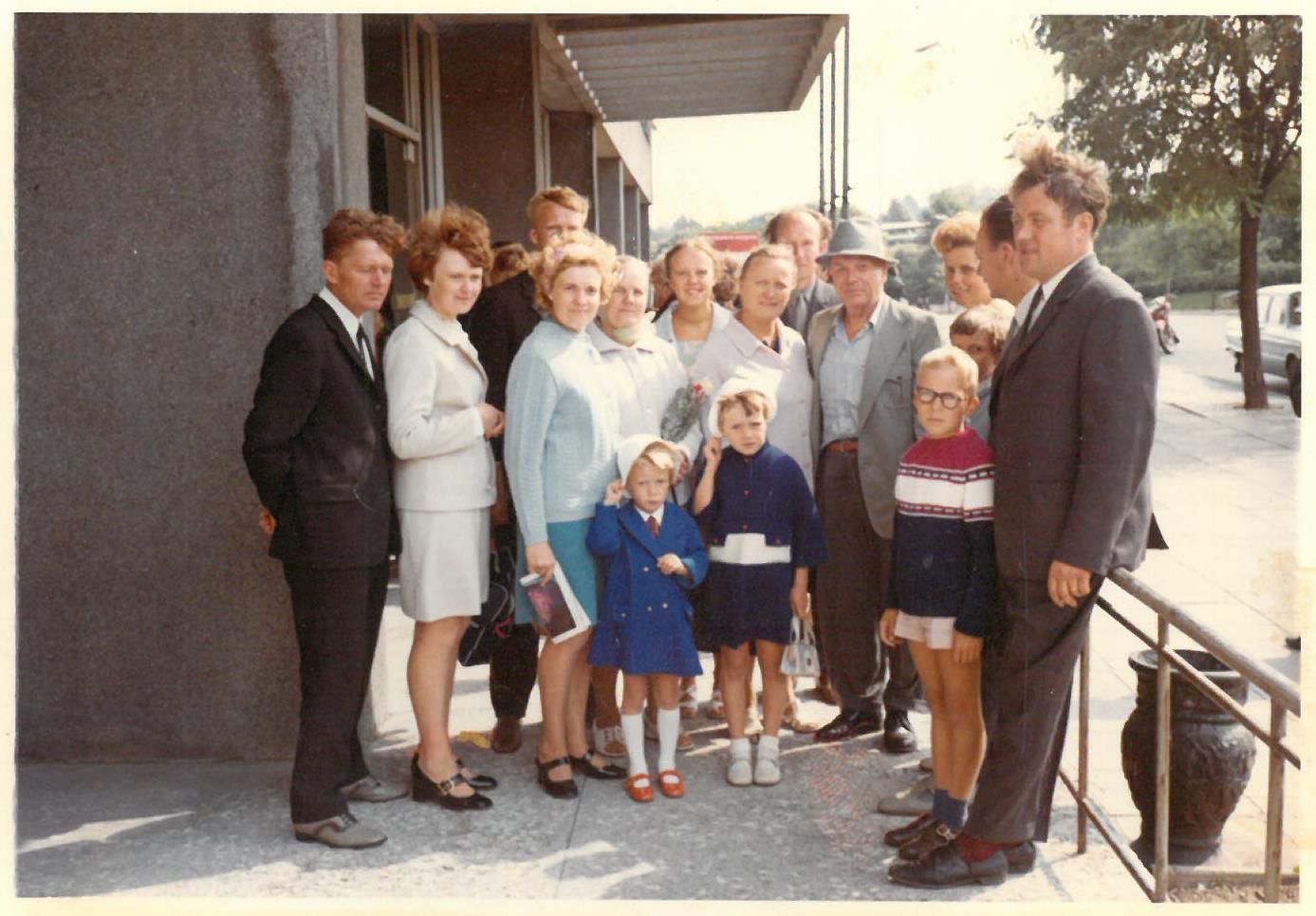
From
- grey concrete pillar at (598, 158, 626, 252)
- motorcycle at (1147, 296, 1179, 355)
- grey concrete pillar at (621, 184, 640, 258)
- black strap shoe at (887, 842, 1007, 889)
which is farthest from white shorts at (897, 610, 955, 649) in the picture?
motorcycle at (1147, 296, 1179, 355)

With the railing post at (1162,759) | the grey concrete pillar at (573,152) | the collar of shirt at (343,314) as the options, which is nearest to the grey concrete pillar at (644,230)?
the grey concrete pillar at (573,152)

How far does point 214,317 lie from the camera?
14.6 feet

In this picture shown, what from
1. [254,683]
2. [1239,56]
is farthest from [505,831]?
[1239,56]

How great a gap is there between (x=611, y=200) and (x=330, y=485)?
15.2 m

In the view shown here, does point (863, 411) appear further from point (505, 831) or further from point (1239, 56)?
point (1239, 56)

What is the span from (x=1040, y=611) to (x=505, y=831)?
180cm

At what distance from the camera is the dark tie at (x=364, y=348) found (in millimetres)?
3939

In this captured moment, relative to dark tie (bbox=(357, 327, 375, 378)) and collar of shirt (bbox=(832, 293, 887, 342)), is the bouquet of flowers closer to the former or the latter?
collar of shirt (bbox=(832, 293, 887, 342))

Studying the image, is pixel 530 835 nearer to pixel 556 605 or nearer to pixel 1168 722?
pixel 556 605

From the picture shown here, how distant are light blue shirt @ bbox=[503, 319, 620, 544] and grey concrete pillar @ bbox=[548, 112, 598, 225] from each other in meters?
9.69

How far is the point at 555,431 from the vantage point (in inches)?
165

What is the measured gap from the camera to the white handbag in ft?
14.3

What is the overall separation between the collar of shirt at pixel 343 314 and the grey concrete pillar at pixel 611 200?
1396cm

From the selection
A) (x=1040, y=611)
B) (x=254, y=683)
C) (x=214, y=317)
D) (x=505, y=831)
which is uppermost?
(x=214, y=317)
